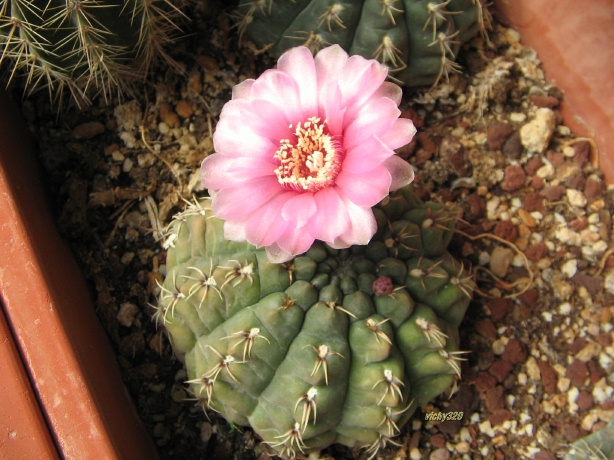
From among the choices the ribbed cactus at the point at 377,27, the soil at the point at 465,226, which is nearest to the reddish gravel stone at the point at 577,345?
the soil at the point at 465,226

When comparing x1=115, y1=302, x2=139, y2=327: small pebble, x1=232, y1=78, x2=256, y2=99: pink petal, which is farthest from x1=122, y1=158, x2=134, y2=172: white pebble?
x1=232, y1=78, x2=256, y2=99: pink petal

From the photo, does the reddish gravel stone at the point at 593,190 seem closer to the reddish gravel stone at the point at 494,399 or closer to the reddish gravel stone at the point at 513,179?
the reddish gravel stone at the point at 513,179

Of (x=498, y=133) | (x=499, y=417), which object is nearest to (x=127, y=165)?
A: (x=498, y=133)

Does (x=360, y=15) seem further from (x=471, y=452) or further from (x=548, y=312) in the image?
(x=471, y=452)

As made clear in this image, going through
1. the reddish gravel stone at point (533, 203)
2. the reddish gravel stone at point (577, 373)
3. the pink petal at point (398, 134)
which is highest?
the pink petal at point (398, 134)

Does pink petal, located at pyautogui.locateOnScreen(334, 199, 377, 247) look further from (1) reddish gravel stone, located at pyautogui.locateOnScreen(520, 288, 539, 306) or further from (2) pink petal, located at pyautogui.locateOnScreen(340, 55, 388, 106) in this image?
(1) reddish gravel stone, located at pyautogui.locateOnScreen(520, 288, 539, 306)
